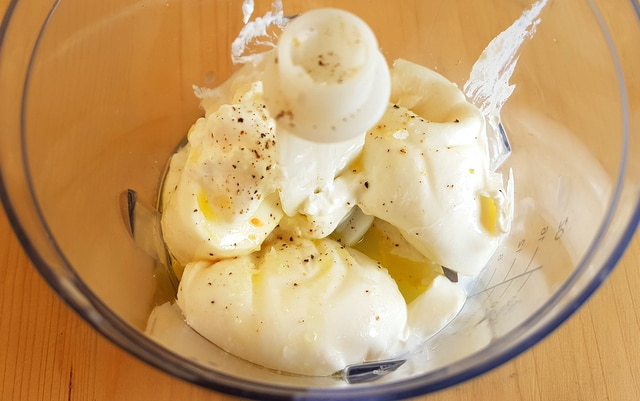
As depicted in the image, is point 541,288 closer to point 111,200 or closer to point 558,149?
point 558,149

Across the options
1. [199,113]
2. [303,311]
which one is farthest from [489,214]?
[199,113]

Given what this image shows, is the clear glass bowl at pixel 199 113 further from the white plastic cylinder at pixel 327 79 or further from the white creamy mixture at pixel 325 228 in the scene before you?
the white plastic cylinder at pixel 327 79

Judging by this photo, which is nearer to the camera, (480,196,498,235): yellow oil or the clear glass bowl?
the clear glass bowl

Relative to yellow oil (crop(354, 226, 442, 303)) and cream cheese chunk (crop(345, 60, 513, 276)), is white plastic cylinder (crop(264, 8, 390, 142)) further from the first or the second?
yellow oil (crop(354, 226, 442, 303))

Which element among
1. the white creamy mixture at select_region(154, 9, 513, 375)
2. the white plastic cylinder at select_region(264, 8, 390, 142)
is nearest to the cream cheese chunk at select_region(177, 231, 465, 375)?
the white creamy mixture at select_region(154, 9, 513, 375)

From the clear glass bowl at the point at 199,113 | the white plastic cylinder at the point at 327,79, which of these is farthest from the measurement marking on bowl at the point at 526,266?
the white plastic cylinder at the point at 327,79

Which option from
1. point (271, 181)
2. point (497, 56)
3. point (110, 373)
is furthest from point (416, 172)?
point (110, 373)
